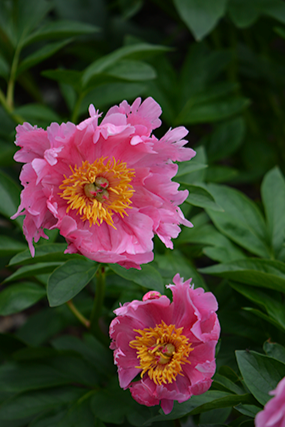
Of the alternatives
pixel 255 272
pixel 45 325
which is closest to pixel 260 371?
pixel 255 272

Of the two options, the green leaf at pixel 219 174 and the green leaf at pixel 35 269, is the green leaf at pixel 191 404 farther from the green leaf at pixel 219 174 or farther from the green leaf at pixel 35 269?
the green leaf at pixel 219 174

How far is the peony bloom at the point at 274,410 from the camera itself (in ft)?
1.46

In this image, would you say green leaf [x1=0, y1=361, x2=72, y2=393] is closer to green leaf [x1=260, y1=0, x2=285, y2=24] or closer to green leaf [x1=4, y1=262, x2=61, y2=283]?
green leaf [x1=4, y1=262, x2=61, y2=283]

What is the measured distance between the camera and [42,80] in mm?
1875

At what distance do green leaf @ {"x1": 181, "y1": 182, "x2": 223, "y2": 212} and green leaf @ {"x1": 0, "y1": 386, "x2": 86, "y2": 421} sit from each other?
48cm

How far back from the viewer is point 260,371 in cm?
60

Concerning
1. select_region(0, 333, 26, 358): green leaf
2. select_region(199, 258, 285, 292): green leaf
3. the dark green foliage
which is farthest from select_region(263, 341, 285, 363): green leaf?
select_region(0, 333, 26, 358): green leaf

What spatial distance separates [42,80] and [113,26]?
50 cm

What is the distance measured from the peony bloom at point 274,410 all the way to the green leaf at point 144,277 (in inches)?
10.1

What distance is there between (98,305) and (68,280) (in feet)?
0.57

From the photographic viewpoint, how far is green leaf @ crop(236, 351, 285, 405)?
595 millimetres

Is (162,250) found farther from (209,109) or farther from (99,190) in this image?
(209,109)

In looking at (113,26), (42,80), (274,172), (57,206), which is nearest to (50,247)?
(57,206)

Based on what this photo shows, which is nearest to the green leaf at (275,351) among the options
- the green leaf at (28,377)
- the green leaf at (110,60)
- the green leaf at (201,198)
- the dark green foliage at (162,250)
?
the dark green foliage at (162,250)
